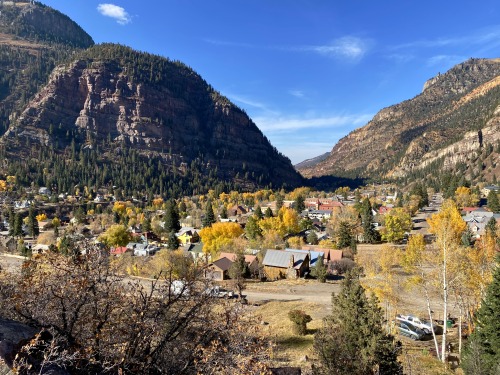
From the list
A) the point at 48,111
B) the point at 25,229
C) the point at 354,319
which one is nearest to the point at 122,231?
the point at 25,229

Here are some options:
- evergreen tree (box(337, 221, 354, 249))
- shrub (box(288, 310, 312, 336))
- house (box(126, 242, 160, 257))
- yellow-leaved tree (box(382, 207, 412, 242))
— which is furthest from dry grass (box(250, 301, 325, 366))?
yellow-leaved tree (box(382, 207, 412, 242))

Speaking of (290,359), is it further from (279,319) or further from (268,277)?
(268,277)

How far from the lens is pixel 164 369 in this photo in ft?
22.0

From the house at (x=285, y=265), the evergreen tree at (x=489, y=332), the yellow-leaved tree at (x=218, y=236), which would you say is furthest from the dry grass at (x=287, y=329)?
the yellow-leaved tree at (x=218, y=236)

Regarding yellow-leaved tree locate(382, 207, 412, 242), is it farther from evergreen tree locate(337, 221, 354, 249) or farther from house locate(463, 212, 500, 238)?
house locate(463, 212, 500, 238)

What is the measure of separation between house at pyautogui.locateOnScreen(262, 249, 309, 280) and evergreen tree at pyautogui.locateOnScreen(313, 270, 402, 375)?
33.5m

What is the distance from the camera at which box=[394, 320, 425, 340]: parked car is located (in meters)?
24.3

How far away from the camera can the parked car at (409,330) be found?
2431 cm

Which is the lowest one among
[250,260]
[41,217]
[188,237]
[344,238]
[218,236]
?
[250,260]

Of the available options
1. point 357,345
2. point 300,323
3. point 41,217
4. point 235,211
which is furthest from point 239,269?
point 41,217

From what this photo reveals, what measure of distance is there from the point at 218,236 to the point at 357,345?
4727 cm

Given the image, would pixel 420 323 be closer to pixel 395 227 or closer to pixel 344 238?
pixel 344 238

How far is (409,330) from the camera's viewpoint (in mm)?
24719

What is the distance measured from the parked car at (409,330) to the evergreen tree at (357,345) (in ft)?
42.8
